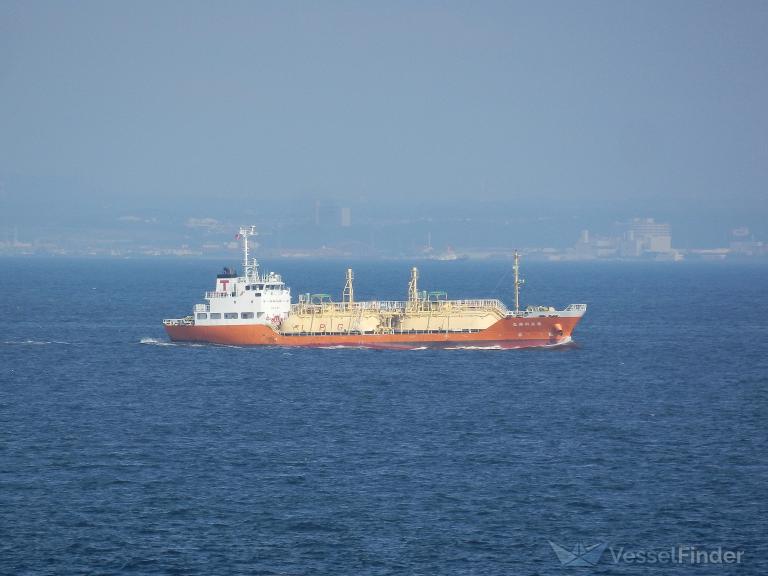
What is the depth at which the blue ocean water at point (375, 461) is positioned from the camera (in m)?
49.2

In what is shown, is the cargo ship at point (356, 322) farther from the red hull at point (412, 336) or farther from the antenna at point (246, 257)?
the antenna at point (246, 257)

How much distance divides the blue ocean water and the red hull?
2.40m

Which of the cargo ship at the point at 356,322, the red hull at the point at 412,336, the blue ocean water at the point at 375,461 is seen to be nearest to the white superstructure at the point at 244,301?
the cargo ship at the point at 356,322

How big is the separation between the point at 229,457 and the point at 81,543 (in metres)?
15.6

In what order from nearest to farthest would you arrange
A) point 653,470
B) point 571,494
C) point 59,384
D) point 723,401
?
1. point 571,494
2. point 653,470
3. point 723,401
4. point 59,384

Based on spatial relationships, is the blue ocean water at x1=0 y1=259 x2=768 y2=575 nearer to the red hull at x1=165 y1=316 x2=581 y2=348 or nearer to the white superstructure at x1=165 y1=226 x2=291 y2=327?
the red hull at x1=165 y1=316 x2=581 y2=348

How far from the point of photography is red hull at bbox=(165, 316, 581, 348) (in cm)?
11112

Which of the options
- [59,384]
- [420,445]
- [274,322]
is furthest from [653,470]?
[274,322]

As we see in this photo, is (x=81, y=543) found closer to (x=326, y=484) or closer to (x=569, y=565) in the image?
(x=326, y=484)

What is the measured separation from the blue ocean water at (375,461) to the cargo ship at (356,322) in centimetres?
299

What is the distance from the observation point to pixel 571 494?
56.9 metres

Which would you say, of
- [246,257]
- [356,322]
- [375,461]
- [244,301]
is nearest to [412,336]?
[356,322]

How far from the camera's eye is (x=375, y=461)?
208 feet

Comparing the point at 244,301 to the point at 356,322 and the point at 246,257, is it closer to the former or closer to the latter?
the point at 246,257
